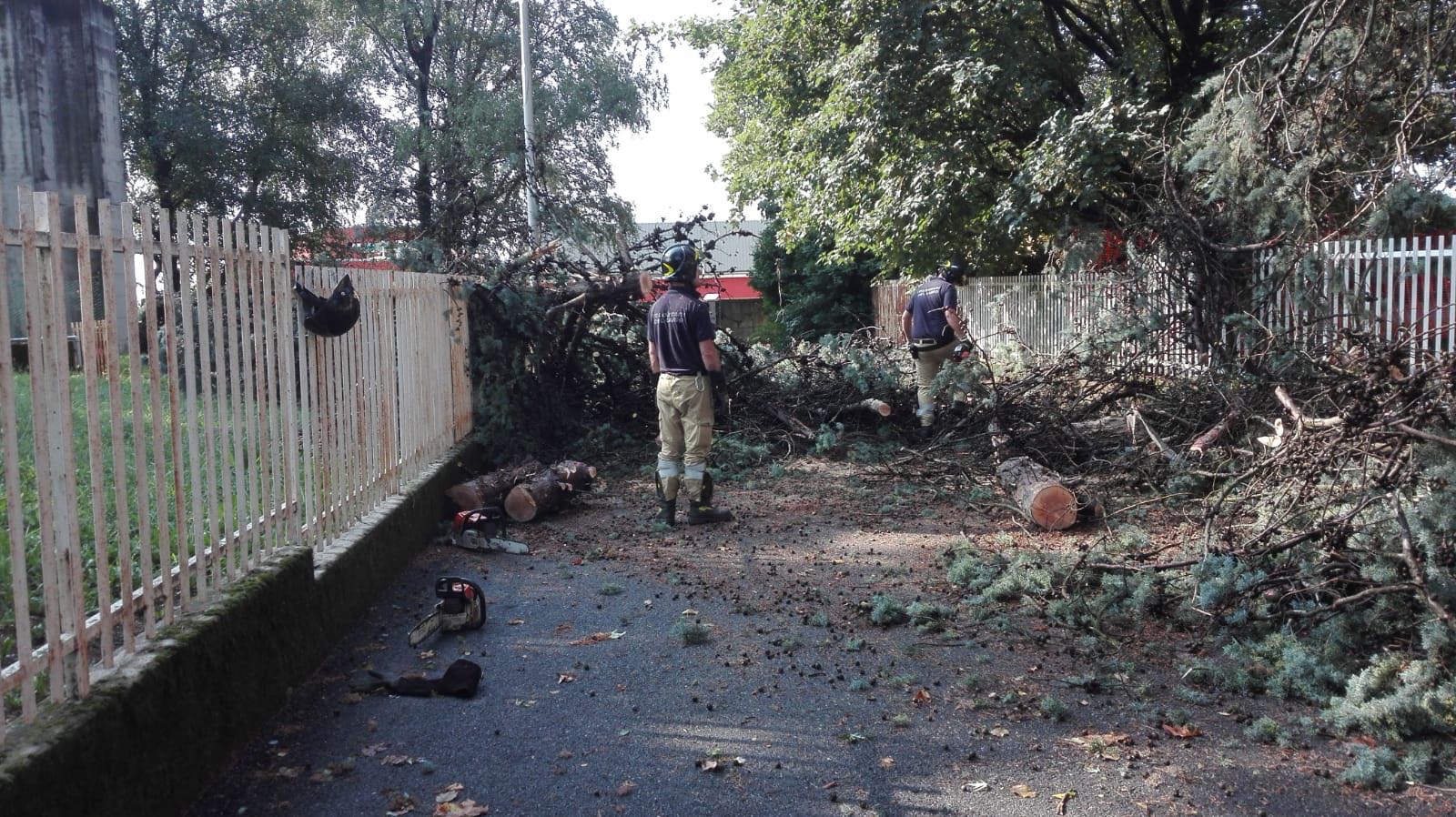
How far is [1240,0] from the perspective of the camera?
1402 centimetres

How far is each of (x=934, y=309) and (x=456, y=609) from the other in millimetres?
7054

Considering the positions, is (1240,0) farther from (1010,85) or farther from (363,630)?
(363,630)

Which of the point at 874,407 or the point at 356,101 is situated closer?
the point at 874,407

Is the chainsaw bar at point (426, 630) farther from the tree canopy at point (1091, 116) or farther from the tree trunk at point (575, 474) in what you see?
the tree canopy at point (1091, 116)

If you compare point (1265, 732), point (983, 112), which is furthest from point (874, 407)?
point (1265, 732)

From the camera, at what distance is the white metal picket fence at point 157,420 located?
2996 millimetres

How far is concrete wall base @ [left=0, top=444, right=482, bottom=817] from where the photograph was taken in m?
2.81

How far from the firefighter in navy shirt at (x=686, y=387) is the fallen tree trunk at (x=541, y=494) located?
850 mm

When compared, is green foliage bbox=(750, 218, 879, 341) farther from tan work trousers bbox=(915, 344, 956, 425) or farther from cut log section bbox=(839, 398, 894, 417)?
cut log section bbox=(839, 398, 894, 417)

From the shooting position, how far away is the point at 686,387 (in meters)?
8.02

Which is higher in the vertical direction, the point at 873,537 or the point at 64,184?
the point at 64,184

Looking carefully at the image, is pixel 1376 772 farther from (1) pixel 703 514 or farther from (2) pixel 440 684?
(1) pixel 703 514

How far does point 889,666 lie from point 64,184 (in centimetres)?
1601

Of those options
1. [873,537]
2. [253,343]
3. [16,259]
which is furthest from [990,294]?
[16,259]
